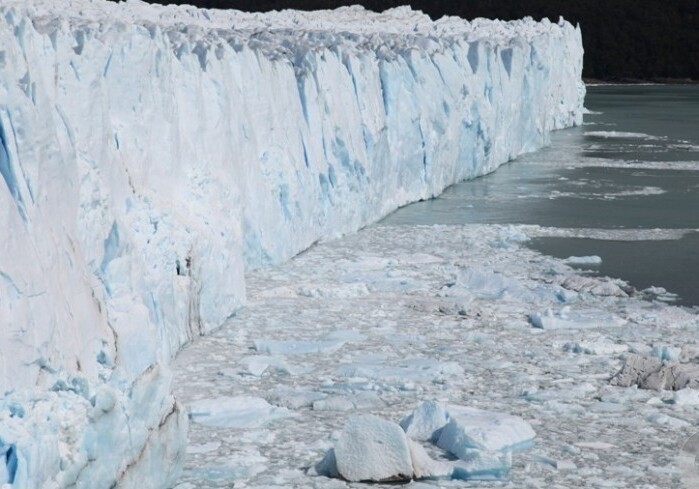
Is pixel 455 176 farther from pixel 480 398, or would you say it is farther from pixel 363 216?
pixel 480 398

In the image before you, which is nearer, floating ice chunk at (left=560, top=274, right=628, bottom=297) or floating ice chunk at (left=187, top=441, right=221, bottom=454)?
floating ice chunk at (left=187, top=441, right=221, bottom=454)

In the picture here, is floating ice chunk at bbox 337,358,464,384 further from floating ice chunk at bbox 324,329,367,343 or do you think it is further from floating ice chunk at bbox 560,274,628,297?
floating ice chunk at bbox 560,274,628,297

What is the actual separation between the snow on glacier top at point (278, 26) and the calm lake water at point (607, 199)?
1.86 meters

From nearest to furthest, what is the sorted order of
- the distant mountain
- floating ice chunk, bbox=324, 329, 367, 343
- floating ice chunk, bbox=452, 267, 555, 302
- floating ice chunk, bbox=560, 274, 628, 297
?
floating ice chunk, bbox=324, 329, 367, 343 → floating ice chunk, bbox=452, 267, 555, 302 → floating ice chunk, bbox=560, 274, 628, 297 → the distant mountain

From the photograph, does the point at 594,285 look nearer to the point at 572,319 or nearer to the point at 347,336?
the point at 572,319

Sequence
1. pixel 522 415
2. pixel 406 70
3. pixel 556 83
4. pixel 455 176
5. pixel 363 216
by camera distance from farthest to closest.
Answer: pixel 556 83 → pixel 455 176 → pixel 406 70 → pixel 363 216 → pixel 522 415

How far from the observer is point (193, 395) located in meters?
5.71

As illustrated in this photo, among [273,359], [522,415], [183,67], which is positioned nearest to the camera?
[522,415]

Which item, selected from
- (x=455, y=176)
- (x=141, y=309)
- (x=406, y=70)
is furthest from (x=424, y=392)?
(x=455, y=176)

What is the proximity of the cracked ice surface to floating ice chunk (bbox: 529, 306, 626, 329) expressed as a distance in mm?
21

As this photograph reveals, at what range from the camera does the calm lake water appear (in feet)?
32.4

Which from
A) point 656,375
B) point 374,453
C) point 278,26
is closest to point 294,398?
point 374,453

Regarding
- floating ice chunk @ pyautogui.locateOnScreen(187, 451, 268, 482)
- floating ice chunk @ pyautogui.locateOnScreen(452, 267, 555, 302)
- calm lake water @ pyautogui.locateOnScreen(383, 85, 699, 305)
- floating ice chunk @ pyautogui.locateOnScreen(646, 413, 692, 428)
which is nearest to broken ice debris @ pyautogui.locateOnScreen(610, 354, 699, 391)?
floating ice chunk @ pyautogui.locateOnScreen(646, 413, 692, 428)

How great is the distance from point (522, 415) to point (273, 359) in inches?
55.2
